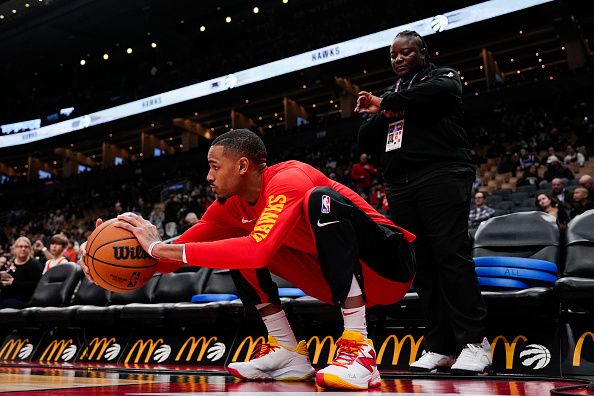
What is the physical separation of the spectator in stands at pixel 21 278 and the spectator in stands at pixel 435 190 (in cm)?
365

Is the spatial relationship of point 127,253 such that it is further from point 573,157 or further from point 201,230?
point 573,157

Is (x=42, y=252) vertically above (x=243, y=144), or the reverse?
(x=42, y=252)

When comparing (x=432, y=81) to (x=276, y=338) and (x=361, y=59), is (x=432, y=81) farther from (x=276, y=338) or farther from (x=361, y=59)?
(x=361, y=59)

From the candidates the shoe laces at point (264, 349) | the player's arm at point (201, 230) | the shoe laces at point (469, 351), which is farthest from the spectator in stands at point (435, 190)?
the player's arm at point (201, 230)

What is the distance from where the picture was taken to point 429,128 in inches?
95.8

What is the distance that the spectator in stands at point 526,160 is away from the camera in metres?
11.2

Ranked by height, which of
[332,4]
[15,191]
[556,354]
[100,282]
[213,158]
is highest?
[332,4]

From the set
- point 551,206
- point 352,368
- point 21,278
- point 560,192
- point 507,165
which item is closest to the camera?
point 352,368

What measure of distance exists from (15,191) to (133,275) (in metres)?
26.4

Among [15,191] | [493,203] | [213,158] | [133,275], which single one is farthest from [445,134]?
[15,191]

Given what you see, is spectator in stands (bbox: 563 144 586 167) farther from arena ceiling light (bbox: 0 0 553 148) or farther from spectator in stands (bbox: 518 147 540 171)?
arena ceiling light (bbox: 0 0 553 148)

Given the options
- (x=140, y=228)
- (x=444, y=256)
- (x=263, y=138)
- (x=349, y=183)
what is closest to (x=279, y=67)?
(x=263, y=138)

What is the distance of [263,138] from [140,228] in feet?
57.4

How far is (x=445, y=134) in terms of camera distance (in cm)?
241
